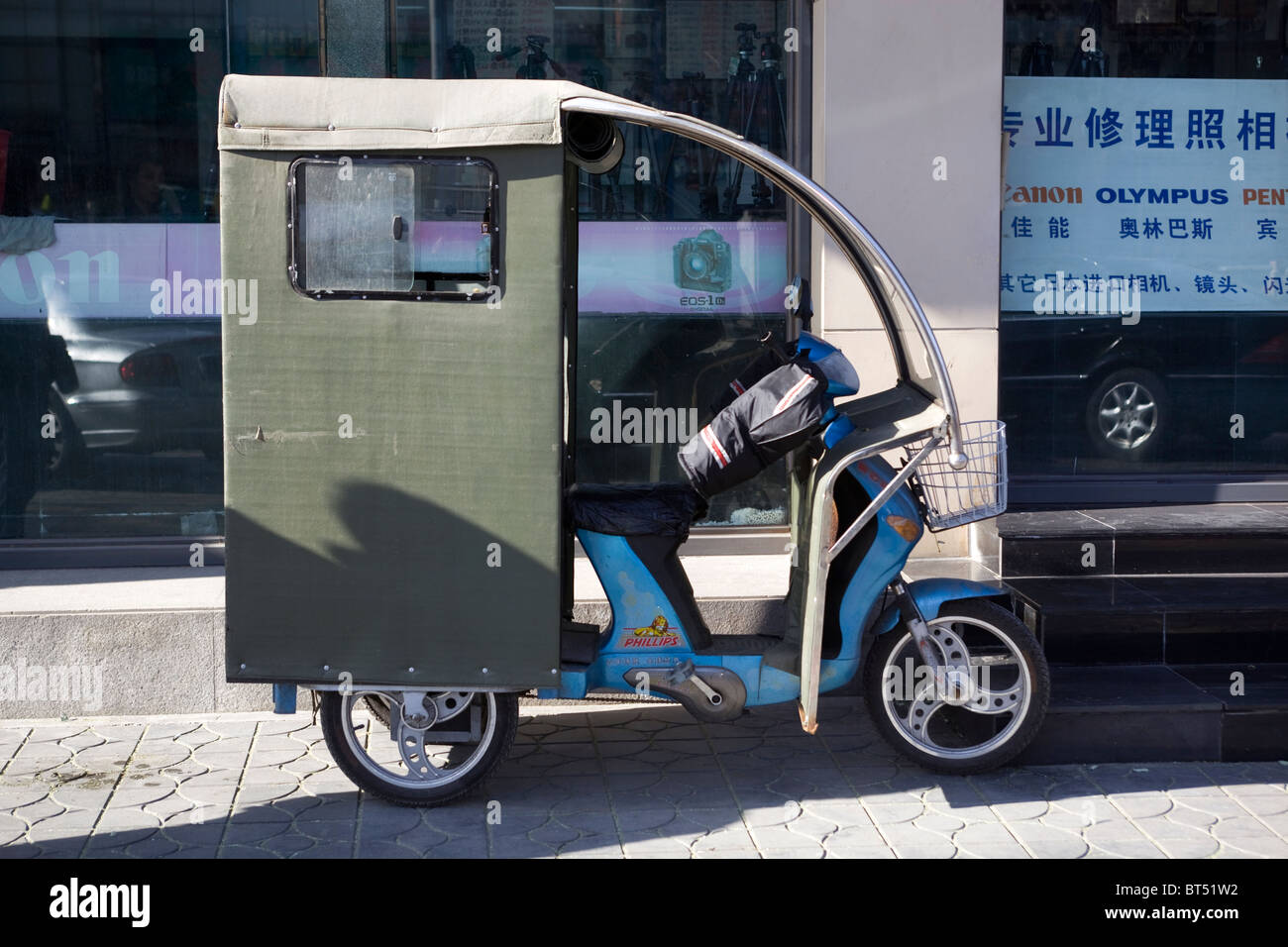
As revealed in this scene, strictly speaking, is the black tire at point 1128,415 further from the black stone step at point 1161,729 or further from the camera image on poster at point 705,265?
the black stone step at point 1161,729

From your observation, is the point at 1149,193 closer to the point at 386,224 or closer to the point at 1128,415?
the point at 1128,415

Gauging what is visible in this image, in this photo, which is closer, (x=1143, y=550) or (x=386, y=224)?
(x=386, y=224)

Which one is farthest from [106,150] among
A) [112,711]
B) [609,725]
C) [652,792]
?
[652,792]

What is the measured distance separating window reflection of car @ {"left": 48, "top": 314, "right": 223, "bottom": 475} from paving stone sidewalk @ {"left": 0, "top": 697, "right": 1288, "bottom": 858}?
1.66 metres

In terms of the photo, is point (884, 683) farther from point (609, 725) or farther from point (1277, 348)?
point (1277, 348)

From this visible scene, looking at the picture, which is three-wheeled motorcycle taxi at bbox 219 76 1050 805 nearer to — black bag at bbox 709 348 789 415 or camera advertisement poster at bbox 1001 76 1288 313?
black bag at bbox 709 348 789 415

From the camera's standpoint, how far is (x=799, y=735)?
19.9 feet

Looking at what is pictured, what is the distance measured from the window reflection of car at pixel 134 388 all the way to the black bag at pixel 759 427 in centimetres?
329

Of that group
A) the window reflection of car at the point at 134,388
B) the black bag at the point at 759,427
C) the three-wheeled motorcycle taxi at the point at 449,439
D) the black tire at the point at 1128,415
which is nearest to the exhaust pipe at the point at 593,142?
the three-wheeled motorcycle taxi at the point at 449,439

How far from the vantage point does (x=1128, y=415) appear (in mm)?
7824

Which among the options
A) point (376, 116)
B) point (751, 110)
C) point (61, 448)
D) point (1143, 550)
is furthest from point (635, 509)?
point (61, 448)

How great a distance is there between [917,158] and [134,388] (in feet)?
14.0

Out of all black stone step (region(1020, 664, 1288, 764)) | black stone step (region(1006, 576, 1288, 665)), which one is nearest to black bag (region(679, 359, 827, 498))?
black stone step (region(1020, 664, 1288, 764))

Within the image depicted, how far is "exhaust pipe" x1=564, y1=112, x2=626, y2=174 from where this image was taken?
5.32 metres
